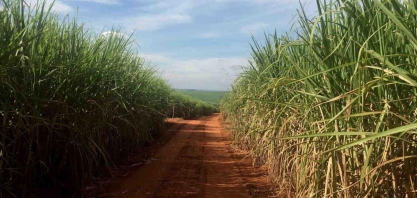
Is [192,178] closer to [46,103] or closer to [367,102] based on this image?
[46,103]

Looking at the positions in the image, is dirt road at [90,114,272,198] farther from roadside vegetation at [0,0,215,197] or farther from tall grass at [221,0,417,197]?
tall grass at [221,0,417,197]

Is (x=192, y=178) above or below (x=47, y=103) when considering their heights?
below

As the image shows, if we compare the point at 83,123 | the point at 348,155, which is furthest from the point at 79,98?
the point at 348,155

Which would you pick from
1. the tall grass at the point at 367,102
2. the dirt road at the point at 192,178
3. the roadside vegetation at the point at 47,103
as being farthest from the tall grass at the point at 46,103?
the tall grass at the point at 367,102

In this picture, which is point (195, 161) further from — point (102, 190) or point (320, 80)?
point (320, 80)

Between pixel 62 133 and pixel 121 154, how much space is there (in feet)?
9.69

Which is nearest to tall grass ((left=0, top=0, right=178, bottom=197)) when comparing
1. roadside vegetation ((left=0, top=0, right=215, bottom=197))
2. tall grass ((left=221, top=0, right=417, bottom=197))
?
roadside vegetation ((left=0, top=0, right=215, bottom=197))

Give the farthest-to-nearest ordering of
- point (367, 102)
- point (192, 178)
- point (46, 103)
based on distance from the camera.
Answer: point (192, 178) < point (46, 103) < point (367, 102)

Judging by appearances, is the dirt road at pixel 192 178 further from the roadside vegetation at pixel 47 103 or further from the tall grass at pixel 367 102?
the tall grass at pixel 367 102

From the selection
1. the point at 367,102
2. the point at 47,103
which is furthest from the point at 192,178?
the point at 367,102

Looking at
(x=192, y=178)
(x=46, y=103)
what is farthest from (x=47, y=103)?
(x=192, y=178)

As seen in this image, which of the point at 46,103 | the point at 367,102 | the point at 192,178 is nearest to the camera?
the point at 367,102

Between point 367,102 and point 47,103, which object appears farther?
point 47,103

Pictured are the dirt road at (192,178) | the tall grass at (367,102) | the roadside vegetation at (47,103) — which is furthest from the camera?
the dirt road at (192,178)
